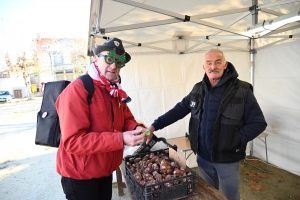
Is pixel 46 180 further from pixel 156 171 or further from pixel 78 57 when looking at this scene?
pixel 78 57

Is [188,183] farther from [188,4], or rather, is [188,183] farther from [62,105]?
[188,4]

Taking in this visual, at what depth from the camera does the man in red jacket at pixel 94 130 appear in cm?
102

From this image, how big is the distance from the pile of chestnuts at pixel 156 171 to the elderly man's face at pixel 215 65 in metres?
0.80

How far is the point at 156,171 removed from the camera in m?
1.31

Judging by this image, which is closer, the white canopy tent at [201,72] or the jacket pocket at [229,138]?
the jacket pocket at [229,138]

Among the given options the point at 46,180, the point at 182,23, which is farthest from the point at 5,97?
the point at 182,23

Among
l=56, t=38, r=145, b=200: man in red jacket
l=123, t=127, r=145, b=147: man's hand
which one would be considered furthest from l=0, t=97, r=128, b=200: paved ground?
l=123, t=127, r=145, b=147: man's hand

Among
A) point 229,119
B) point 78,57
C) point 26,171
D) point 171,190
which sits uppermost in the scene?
point 78,57

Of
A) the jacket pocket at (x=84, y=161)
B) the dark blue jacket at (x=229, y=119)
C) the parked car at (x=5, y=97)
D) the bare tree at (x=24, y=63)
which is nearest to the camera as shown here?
the jacket pocket at (x=84, y=161)

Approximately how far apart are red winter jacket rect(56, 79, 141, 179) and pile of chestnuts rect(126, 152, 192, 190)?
200 millimetres

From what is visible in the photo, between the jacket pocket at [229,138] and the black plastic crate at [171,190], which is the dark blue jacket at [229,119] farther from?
the black plastic crate at [171,190]

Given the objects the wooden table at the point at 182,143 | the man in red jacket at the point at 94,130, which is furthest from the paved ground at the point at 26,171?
the man in red jacket at the point at 94,130

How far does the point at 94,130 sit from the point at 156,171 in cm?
53

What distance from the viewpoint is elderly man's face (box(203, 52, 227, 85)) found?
1.59m
